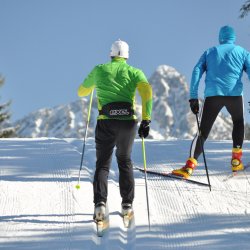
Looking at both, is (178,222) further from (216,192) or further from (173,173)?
(173,173)

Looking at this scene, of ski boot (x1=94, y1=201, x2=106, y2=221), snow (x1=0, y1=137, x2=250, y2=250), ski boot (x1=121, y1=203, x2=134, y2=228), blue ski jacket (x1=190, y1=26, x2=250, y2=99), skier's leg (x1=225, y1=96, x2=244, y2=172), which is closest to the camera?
snow (x1=0, y1=137, x2=250, y2=250)

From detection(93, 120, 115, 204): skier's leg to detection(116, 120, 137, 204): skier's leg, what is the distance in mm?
113

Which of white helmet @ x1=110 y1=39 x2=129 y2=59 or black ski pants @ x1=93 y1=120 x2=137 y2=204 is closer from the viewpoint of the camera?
black ski pants @ x1=93 y1=120 x2=137 y2=204

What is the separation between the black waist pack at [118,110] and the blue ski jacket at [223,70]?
6.64ft

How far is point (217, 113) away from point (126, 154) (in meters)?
2.59

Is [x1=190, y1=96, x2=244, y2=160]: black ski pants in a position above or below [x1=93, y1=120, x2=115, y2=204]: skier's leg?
above

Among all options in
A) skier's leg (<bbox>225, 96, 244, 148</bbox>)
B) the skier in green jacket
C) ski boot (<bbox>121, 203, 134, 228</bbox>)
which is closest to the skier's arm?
the skier in green jacket

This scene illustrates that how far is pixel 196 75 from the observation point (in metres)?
7.59

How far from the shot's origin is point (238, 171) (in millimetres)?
7961

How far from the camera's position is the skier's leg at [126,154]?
5738 mm

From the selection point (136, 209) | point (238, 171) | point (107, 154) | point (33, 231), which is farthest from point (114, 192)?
point (238, 171)

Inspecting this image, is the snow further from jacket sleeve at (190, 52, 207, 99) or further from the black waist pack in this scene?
jacket sleeve at (190, 52, 207, 99)

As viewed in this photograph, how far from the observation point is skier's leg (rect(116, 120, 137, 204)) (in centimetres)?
574

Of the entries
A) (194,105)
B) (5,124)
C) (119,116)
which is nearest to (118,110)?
(119,116)
